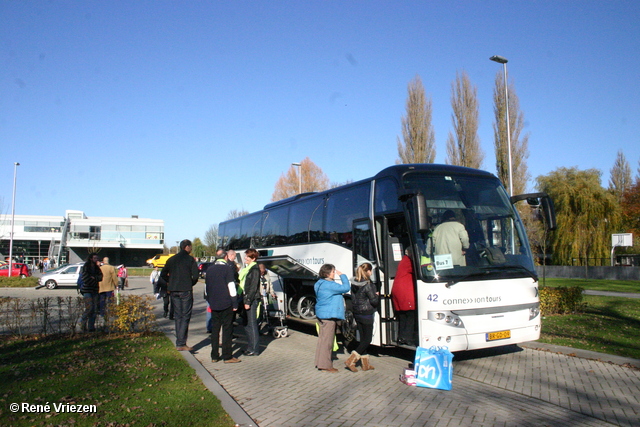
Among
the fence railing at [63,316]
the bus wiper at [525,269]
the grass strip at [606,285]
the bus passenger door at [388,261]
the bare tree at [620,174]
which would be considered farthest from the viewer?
the bare tree at [620,174]

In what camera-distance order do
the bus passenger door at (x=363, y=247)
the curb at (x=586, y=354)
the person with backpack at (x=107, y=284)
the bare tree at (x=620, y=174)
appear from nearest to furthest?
the curb at (x=586, y=354) < the bus passenger door at (x=363, y=247) < the person with backpack at (x=107, y=284) < the bare tree at (x=620, y=174)

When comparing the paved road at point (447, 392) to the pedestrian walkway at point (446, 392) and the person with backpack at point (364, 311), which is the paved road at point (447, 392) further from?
the person with backpack at point (364, 311)

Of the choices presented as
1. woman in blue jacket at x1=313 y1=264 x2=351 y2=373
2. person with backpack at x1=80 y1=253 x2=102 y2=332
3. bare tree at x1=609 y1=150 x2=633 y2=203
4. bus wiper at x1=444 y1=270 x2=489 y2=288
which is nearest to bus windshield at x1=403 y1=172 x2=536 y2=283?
bus wiper at x1=444 y1=270 x2=489 y2=288

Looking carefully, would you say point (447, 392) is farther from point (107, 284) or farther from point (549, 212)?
point (107, 284)

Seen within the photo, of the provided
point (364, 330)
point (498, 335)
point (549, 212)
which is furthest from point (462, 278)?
point (549, 212)

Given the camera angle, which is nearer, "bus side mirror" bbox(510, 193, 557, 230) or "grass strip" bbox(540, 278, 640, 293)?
"bus side mirror" bbox(510, 193, 557, 230)

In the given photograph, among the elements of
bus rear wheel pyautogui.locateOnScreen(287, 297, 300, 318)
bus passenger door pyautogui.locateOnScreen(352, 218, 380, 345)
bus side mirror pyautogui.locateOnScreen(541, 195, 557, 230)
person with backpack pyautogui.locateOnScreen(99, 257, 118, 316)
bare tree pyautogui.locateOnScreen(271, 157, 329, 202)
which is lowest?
bus rear wheel pyautogui.locateOnScreen(287, 297, 300, 318)

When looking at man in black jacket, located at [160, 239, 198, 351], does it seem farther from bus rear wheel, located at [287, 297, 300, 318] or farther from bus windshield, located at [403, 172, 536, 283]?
bus rear wheel, located at [287, 297, 300, 318]

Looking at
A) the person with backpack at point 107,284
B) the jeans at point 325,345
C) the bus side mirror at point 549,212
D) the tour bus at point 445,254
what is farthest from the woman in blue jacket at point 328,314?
the person with backpack at point 107,284

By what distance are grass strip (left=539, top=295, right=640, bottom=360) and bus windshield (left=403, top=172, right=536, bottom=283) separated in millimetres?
2536

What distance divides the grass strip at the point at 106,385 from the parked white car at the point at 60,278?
79.7 feet

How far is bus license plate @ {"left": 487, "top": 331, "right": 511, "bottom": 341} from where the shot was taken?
807cm

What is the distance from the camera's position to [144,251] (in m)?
87.2

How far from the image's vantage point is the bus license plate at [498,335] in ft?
26.5
